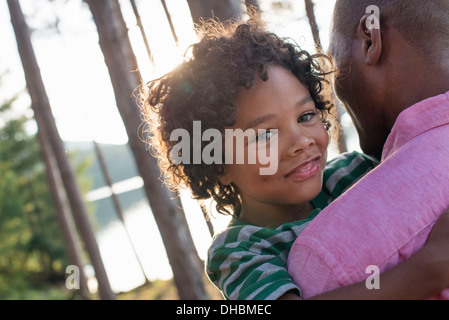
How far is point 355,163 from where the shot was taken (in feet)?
6.11

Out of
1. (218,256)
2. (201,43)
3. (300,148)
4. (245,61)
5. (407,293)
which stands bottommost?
(407,293)

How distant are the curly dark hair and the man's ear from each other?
333 millimetres

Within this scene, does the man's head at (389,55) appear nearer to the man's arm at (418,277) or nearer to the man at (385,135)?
the man at (385,135)

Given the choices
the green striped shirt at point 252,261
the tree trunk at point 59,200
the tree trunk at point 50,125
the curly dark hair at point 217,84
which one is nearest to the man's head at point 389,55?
the curly dark hair at point 217,84

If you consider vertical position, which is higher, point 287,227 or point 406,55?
point 406,55

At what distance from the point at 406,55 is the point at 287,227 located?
615 millimetres

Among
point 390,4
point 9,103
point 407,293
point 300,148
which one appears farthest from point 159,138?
point 9,103

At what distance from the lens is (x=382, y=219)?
1.06 meters

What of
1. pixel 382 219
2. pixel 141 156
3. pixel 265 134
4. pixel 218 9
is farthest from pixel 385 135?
pixel 141 156

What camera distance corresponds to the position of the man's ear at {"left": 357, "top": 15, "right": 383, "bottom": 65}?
137 centimetres
